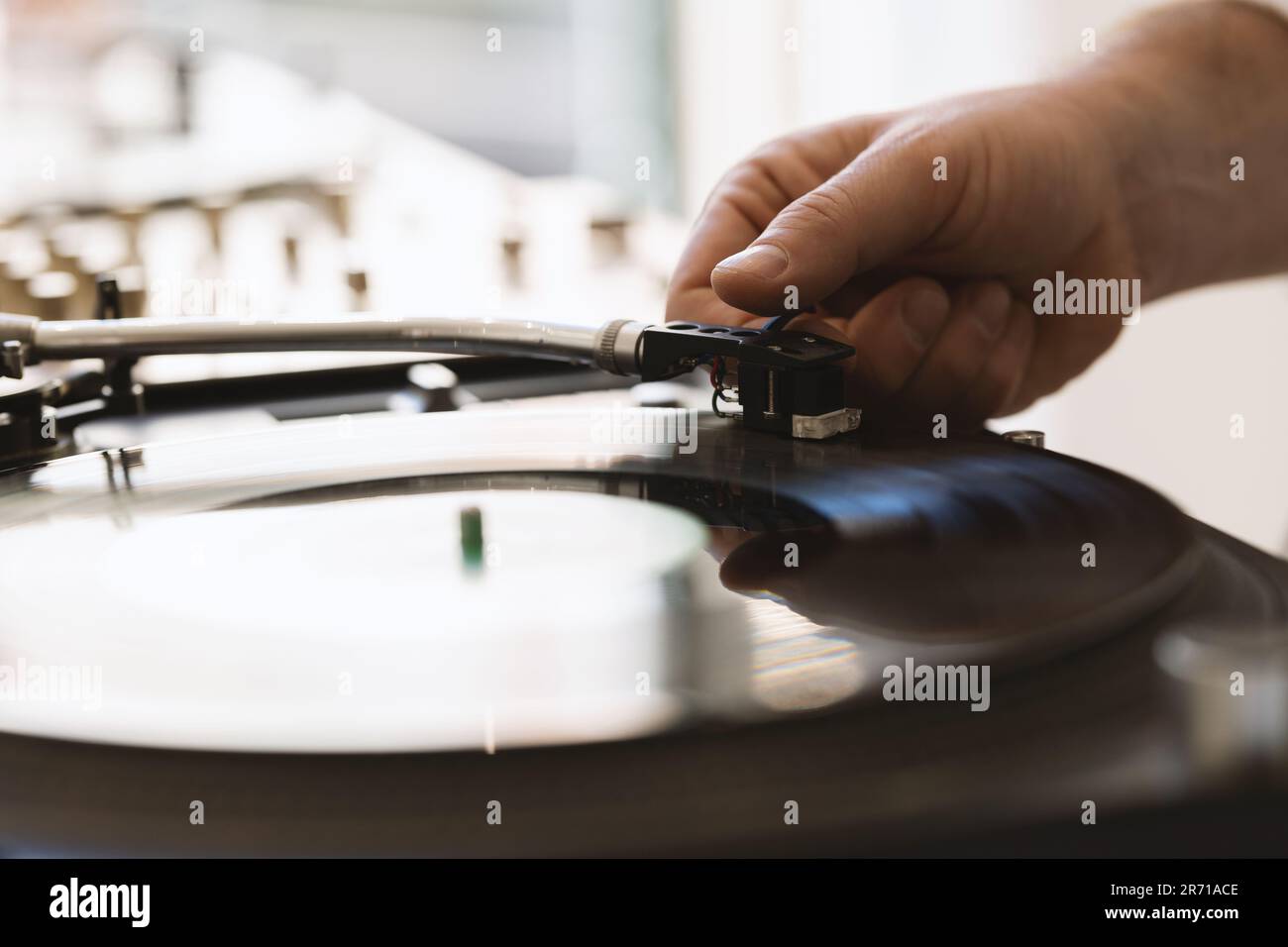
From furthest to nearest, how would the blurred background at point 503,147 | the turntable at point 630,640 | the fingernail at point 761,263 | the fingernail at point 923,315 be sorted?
1. the blurred background at point 503,147
2. the fingernail at point 923,315
3. the fingernail at point 761,263
4. the turntable at point 630,640

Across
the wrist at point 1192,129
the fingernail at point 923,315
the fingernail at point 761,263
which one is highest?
the wrist at point 1192,129

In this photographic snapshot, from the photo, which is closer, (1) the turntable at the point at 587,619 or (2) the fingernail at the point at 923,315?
(1) the turntable at the point at 587,619

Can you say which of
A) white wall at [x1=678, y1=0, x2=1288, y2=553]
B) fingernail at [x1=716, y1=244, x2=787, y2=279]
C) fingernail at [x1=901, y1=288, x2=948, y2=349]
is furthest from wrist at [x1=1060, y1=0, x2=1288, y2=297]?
fingernail at [x1=716, y1=244, x2=787, y2=279]

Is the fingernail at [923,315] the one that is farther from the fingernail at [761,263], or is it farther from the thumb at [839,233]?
the fingernail at [761,263]

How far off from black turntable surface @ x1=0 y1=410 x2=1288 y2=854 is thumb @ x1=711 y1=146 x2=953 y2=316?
Result: 93 mm

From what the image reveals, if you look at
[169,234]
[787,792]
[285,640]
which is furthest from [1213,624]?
[169,234]

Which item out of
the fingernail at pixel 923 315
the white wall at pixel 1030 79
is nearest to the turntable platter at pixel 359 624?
the fingernail at pixel 923 315

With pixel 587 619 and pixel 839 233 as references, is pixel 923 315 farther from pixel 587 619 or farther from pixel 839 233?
pixel 587 619

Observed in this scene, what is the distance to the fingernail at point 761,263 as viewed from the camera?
67 centimetres

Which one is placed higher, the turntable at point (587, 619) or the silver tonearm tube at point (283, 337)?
the silver tonearm tube at point (283, 337)

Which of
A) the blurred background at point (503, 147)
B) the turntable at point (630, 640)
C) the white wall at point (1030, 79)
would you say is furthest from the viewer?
the white wall at point (1030, 79)

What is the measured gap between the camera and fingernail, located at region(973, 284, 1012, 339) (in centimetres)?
89

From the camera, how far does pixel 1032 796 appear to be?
29 centimetres
